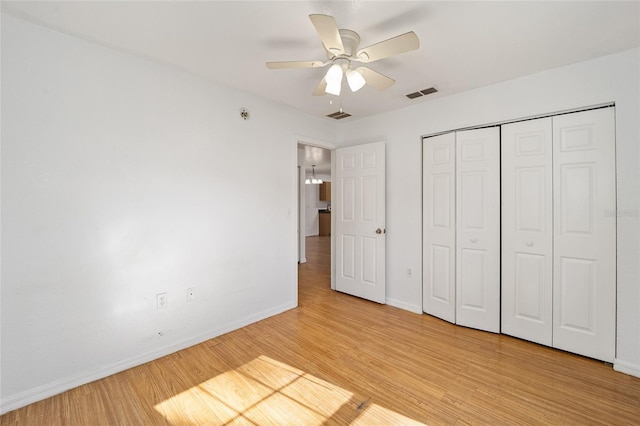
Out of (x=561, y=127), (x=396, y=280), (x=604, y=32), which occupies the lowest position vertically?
(x=396, y=280)

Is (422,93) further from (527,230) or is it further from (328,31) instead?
(328,31)

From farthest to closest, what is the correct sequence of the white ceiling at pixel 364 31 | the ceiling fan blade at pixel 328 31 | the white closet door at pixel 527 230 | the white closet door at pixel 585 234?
the white closet door at pixel 527 230 → the white closet door at pixel 585 234 → the white ceiling at pixel 364 31 → the ceiling fan blade at pixel 328 31

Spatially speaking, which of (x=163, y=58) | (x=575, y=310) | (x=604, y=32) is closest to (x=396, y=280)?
(x=575, y=310)

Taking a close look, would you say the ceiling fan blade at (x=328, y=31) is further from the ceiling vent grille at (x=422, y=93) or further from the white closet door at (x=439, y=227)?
the white closet door at (x=439, y=227)

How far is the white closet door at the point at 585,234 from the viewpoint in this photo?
2.20 m

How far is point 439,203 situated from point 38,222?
349cm

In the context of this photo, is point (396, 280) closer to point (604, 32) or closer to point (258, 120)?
point (258, 120)

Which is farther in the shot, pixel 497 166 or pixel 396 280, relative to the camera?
pixel 396 280

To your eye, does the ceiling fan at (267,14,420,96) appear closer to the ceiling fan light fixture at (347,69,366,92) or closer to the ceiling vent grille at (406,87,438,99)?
the ceiling fan light fixture at (347,69,366,92)

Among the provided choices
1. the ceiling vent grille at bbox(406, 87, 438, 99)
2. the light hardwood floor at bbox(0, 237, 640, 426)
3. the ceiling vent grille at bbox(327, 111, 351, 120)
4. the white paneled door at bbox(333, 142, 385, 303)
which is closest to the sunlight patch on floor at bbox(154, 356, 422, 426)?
the light hardwood floor at bbox(0, 237, 640, 426)

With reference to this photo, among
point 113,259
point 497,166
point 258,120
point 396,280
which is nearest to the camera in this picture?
point 113,259

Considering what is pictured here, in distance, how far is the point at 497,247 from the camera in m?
2.74

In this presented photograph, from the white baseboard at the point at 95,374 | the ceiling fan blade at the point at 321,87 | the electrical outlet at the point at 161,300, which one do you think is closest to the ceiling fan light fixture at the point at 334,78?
the ceiling fan blade at the point at 321,87

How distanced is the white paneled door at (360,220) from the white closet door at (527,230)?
1322 mm
